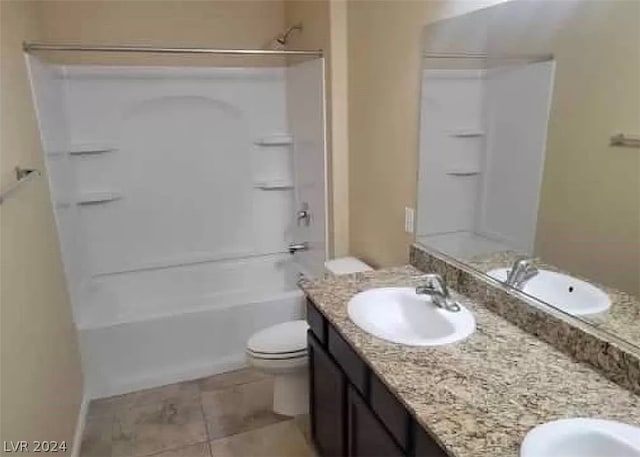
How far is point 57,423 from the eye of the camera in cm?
199

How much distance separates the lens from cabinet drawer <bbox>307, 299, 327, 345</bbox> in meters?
1.80

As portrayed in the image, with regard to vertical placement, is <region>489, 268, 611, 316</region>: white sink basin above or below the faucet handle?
above

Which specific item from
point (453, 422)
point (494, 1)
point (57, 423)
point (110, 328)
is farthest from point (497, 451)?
point (110, 328)

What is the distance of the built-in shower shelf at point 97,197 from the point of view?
10.4 feet

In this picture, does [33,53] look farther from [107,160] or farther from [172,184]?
[172,184]

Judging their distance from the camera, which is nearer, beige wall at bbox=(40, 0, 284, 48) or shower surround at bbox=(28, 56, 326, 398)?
shower surround at bbox=(28, 56, 326, 398)

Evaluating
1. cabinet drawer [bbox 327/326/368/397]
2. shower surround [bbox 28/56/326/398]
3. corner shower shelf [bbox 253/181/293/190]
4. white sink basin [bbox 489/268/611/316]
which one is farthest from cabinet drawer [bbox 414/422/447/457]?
corner shower shelf [bbox 253/181/293/190]

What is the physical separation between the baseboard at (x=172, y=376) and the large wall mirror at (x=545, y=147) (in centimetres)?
164

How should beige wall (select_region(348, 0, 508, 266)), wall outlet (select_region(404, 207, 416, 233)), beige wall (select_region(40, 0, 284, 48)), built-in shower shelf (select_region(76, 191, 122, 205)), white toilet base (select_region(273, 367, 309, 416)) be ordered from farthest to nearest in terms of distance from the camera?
built-in shower shelf (select_region(76, 191, 122, 205)) < beige wall (select_region(40, 0, 284, 48)) < white toilet base (select_region(273, 367, 309, 416)) < wall outlet (select_region(404, 207, 416, 233)) < beige wall (select_region(348, 0, 508, 266))

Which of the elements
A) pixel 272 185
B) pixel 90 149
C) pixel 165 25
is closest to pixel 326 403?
pixel 272 185

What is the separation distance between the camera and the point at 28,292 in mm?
1756

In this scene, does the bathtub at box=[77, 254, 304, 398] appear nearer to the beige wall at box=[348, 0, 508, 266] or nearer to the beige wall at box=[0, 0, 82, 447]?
the beige wall at box=[0, 0, 82, 447]

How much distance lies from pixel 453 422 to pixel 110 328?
2178mm

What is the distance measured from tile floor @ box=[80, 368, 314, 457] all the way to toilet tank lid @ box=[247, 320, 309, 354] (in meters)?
0.44
